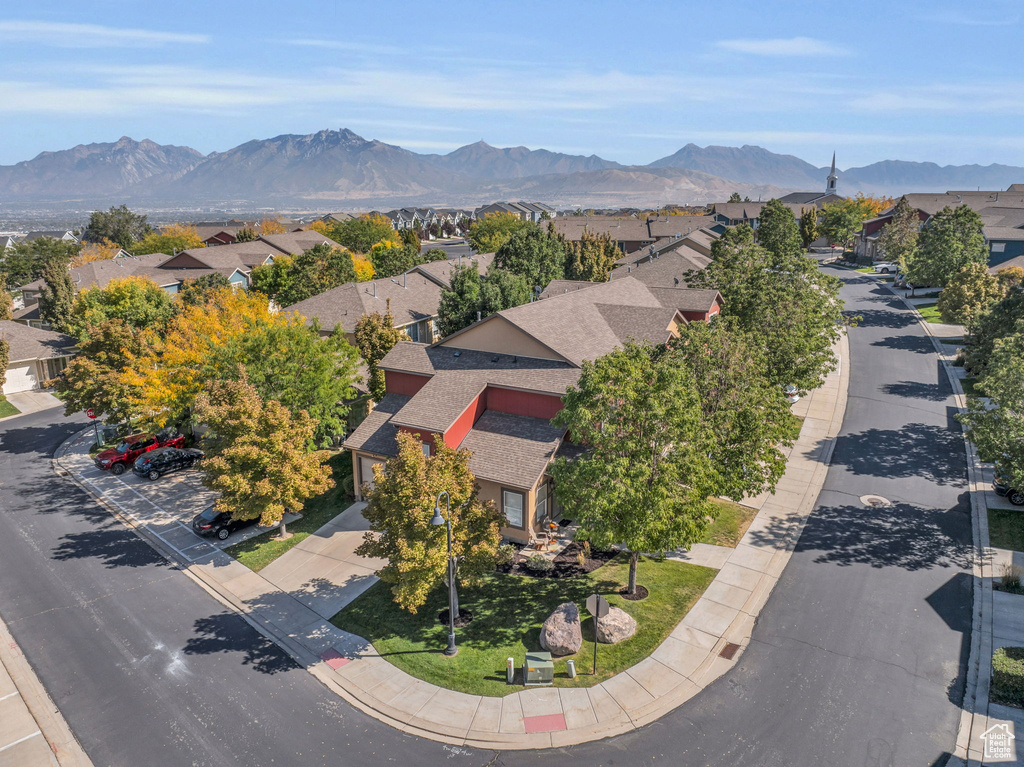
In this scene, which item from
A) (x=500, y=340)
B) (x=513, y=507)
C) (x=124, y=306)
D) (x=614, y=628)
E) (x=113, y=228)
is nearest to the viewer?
(x=614, y=628)

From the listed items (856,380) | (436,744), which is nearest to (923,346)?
(856,380)

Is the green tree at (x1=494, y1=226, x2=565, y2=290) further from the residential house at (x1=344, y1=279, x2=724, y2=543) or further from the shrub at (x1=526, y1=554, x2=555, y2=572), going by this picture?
the shrub at (x1=526, y1=554, x2=555, y2=572)

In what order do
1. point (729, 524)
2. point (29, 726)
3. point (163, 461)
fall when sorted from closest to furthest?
point (29, 726), point (729, 524), point (163, 461)

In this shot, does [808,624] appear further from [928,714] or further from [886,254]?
[886,254]

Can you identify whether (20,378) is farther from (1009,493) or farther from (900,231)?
(900,231)

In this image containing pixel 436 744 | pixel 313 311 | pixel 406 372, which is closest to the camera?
pixel 436 744

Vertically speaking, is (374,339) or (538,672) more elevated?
(374,339)

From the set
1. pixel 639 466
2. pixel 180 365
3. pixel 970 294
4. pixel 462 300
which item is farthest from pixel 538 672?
pixel 970 294
